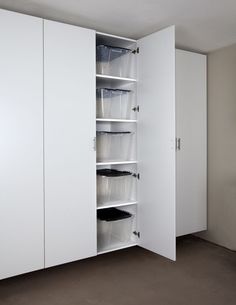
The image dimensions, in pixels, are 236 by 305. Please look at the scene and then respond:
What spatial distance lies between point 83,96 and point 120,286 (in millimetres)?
1630

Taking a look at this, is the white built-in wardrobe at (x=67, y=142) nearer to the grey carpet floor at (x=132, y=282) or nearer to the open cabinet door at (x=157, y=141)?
the open cabinet door at (x=157, y=141)

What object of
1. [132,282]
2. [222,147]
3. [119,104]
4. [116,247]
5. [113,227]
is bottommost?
[132,282]

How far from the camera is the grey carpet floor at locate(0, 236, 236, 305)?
232 centimetres

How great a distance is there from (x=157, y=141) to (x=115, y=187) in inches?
25.5

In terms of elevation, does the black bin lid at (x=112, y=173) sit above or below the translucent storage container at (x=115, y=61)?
below

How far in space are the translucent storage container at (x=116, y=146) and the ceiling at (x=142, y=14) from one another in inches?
40.1

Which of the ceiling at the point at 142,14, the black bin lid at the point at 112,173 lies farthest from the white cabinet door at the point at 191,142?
the black bin lid at the point at 112,173

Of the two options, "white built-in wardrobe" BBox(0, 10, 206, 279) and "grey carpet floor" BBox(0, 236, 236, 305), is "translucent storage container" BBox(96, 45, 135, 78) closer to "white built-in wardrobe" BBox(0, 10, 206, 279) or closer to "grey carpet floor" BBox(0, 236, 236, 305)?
"white built-in wardrobe" BBox(0, 10, 206, 279)

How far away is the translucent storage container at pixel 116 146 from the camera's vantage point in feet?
10.1

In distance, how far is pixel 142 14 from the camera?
2.58 metres

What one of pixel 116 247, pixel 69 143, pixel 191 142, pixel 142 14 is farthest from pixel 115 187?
pixel 142 14

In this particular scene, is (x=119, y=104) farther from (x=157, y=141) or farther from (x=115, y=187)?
(x=115, y=187)

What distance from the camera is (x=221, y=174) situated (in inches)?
136

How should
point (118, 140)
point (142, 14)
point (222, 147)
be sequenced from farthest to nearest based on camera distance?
point (222, 147), point (118, 140), point (142, 14)
